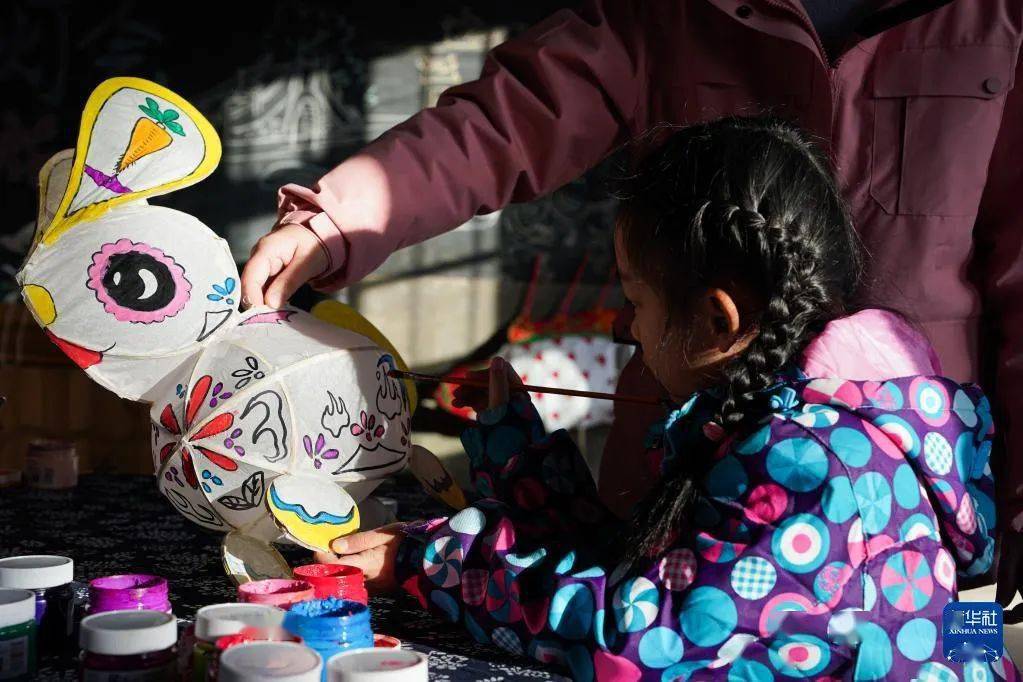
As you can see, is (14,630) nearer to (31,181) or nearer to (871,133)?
(871,133)

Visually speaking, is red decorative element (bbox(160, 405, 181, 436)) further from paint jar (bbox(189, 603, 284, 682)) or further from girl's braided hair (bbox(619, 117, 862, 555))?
girl's braided hair (bbox(619, 117, 862, 555))

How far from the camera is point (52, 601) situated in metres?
0.85

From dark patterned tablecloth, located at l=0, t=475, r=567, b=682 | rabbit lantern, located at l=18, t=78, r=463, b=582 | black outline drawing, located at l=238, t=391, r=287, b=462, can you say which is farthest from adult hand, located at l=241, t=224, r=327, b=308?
dark patterned tablecloth, located at l=0, t=475, r=567, b=682

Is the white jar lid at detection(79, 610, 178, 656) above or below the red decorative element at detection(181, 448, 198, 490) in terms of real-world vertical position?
below

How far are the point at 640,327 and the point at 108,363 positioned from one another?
0.56m

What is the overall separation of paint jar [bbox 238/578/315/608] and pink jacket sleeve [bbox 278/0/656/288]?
18.0 inches

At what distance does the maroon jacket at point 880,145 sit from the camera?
1118 millimetres

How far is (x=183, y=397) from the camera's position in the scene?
107 centimetres

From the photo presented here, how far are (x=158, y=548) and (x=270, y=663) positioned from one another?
1.99 feet

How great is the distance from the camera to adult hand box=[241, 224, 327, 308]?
44.7 inches

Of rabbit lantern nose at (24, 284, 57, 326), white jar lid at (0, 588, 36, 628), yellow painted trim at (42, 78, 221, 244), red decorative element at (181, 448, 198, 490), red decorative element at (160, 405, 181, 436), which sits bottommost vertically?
white jar lid at (0, 588, 36, 628)

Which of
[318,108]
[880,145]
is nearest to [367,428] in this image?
[880,145]

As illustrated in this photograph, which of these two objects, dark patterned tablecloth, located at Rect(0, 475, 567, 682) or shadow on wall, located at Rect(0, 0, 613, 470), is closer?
dark patterned tablecloth, located at Rect(0, 475, 567, 682)

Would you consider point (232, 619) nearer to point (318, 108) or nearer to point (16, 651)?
point (16, 651)
